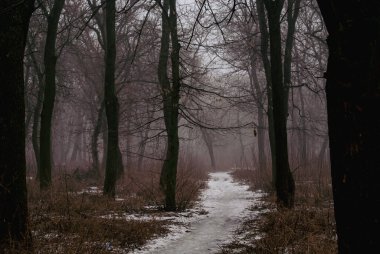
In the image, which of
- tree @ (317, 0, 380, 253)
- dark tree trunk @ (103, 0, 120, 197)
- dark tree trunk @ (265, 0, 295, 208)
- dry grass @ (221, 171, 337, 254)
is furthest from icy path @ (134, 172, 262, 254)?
tree @ (317, 0, 380, 253)

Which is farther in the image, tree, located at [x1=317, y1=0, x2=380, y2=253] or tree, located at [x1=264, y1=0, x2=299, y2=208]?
tree, located at [x1=264, y1=0, x2=299, y2=208]

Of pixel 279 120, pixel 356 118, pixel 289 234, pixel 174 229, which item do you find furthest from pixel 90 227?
pixel 356 118

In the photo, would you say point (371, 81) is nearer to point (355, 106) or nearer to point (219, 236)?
point (355, 106)

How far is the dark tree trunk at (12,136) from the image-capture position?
13.5 feet

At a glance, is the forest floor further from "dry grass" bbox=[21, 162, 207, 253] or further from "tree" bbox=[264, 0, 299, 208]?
"tree" bbox=[264, 0, 299, 208]

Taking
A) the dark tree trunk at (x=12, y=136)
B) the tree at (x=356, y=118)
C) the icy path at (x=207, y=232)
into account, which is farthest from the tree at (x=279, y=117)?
the tree at (x=356, y=118)

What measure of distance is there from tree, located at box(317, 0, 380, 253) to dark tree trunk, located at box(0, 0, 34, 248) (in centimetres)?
332

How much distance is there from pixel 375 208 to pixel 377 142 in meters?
0.29

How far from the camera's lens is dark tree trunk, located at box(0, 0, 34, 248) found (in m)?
4.11

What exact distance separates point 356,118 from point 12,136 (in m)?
3.55

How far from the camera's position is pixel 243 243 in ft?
17.5

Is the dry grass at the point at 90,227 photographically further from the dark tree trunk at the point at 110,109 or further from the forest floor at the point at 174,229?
the dark tree trunk at the point at 110,109

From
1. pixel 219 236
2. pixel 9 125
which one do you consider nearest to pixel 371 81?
pixel 9 125

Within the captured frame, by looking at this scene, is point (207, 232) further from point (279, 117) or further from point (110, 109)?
point (110, 109)
